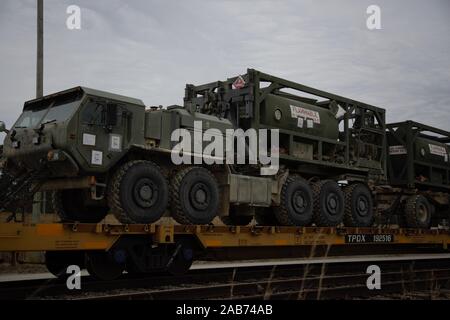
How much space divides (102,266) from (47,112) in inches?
114

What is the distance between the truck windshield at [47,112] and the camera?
28.3ft

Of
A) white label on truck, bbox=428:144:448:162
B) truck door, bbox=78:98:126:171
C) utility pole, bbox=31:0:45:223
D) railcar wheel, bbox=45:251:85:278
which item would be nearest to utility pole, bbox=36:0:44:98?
utility pole, bbox=31:0:45:223

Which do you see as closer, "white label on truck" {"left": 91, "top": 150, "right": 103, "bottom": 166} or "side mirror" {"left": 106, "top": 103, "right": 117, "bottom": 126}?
"white label on truck" {"left": 91, "top": 150, "right": 103, "bottom": 166}

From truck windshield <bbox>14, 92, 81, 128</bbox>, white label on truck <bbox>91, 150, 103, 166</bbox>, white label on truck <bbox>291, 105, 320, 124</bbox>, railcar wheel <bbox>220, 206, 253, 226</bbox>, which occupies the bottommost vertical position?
railcar wheel <bbox>220, 206, 253, 226</bbox>

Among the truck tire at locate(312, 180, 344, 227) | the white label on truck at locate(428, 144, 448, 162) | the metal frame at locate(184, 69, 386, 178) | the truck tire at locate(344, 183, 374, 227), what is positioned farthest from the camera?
the white label on truck at locate(428, 144, 448, 162)

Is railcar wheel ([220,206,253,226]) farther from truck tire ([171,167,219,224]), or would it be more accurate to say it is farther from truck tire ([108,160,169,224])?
truck tire ([108,160,169,224])

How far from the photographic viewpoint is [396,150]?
15867 millimetres

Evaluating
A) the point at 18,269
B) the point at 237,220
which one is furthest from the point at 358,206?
the point at 18,269

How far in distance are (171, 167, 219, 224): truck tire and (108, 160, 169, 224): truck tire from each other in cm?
29

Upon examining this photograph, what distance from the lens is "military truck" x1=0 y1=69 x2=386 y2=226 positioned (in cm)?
848

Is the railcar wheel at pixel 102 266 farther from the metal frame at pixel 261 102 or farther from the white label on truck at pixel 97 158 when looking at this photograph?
the metal frame at pixel 261 102

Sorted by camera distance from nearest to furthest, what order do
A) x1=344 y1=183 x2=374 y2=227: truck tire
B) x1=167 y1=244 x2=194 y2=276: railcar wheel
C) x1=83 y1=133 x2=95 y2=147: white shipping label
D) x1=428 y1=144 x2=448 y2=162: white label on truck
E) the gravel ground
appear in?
1. x1=83 y1=133 x2=95 y2=147: white shipping label
2. x1=167 y1=244 x2=194 y2=276: railcar wheel
3. the gravel ground
4. x1=344 y1=183 x2=374 y2=227: truck tire
5. x1=428 y1=144 x2=448 y2=162: white label on truck

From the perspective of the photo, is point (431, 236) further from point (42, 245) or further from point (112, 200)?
point (42, 245)

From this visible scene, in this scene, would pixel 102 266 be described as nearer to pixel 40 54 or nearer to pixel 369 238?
pixel 369 238
